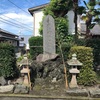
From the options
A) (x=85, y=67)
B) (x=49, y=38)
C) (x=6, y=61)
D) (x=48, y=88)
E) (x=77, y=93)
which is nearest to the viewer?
(x=77, y=93)

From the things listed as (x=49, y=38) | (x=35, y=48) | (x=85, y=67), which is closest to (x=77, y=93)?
(x=85, y=67)

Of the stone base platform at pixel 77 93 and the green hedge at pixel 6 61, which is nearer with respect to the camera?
the stone base platform at pixel 77 93

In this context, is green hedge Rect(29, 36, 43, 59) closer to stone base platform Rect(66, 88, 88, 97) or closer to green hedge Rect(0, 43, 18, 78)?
green hedge Rect(0, 43, 18, 78)

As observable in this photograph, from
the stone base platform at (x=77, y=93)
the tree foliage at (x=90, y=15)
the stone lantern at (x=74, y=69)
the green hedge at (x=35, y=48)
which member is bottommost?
the stone base platform at (x=77, y=93)

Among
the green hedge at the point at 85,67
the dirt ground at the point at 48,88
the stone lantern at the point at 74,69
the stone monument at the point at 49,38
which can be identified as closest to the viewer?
the dirt ground at the point at 48,88

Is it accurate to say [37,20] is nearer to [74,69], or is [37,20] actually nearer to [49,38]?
[49,38]

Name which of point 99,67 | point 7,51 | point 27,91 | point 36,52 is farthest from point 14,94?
point 36,52

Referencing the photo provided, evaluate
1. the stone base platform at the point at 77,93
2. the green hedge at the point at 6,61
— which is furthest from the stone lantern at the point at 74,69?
the green hedge at the point at 6,61

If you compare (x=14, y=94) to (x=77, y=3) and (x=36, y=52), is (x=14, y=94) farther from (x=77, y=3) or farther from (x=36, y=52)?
(x=77, y=3)

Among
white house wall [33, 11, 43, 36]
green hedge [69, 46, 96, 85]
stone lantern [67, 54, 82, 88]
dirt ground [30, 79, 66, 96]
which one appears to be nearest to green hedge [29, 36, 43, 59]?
dirt ground [30, 79, 66, 96]

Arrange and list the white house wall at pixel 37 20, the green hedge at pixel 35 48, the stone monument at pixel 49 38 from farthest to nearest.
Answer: the white house wall at pixel 37 20 → the green hedge at pixel 35 48 → the stone monument at pixel 49 38

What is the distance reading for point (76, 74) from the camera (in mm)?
8195

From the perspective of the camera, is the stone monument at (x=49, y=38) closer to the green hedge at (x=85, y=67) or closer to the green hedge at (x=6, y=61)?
the green hedge at (x=6, y=61)

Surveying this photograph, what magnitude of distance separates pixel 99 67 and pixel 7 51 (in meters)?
5.72
